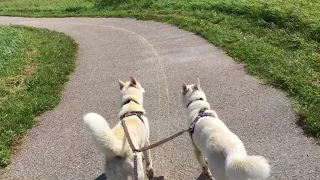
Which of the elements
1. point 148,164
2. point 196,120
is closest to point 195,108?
point 196,120

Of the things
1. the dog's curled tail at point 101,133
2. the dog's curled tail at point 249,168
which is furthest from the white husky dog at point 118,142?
the dog's curled tail at point 249,168

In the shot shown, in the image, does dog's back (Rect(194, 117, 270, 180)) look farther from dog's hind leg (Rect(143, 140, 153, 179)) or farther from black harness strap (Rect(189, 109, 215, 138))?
dog's hind leg (Rect(143, 140, 153, 179))

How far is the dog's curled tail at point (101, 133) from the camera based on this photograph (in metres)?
4.36

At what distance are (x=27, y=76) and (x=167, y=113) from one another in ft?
18.1

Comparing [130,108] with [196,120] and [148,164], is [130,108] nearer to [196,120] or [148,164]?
[148,164]

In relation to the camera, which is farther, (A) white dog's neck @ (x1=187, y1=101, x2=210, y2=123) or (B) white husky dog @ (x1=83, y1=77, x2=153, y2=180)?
(A) white dog's neck @ (x1=187, y1=101, x2=210, y2=123)

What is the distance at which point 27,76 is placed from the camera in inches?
457

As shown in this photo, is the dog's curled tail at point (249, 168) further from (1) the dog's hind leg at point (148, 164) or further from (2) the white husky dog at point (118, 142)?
(1) the dog's hind leg at point (148, 164)

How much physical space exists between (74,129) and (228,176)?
4.62 metres

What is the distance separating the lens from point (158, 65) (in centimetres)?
1182

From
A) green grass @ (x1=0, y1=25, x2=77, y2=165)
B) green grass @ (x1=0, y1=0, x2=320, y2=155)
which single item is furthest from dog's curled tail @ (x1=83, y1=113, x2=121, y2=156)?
green grass @ (x1=0, y1=0, x2=320, y2=155)

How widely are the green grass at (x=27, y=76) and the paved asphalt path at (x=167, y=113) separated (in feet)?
0.93

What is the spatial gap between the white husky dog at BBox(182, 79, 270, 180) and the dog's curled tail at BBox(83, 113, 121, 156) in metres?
1.18

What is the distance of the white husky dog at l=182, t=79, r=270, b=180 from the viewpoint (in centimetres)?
384
